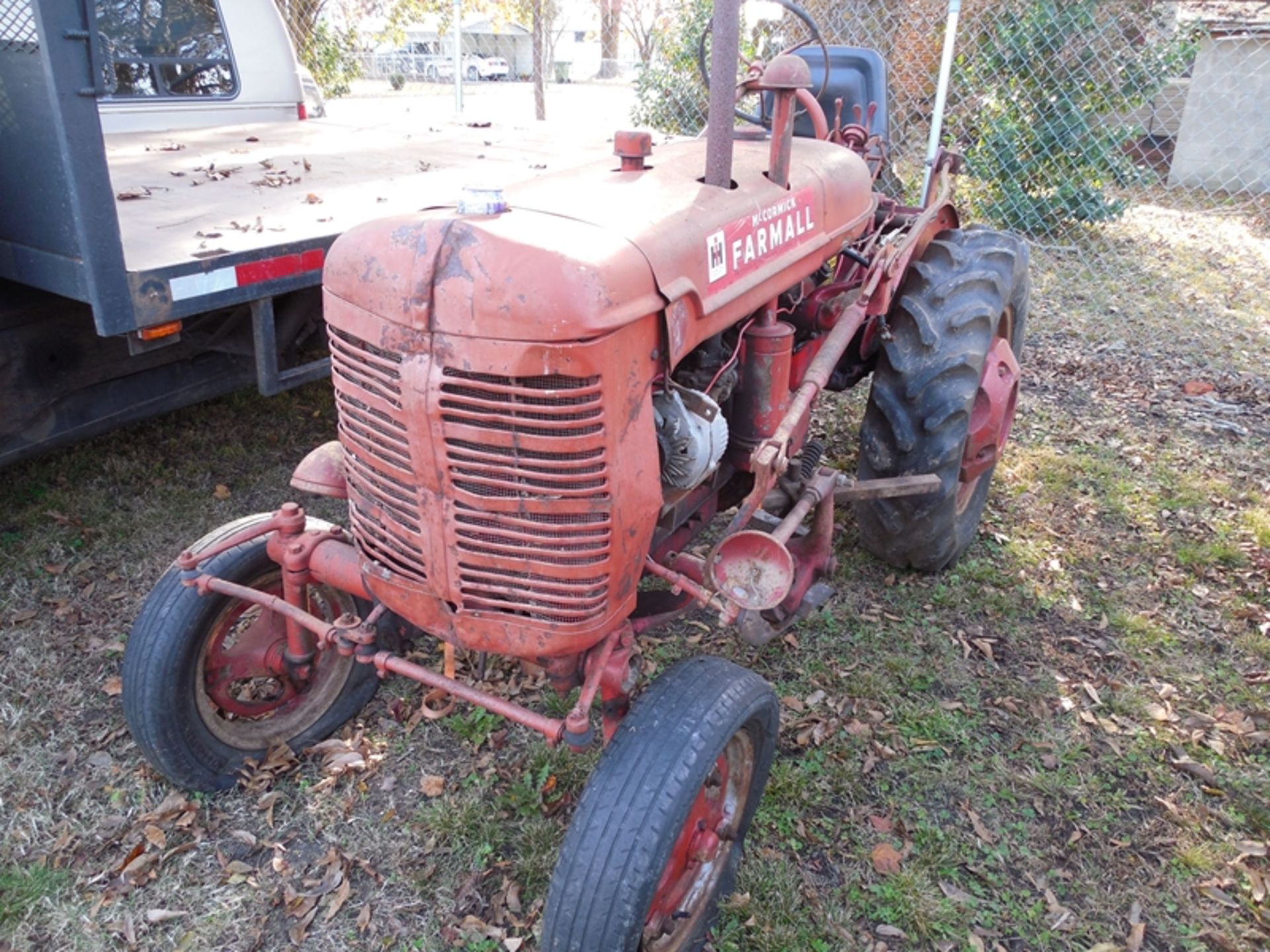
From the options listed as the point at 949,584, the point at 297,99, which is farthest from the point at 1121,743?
the point at 297,99

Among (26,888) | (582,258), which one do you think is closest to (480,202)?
(582,258)

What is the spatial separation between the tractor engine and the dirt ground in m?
0.87

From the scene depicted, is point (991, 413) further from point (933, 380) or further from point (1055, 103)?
point (1055, 103)

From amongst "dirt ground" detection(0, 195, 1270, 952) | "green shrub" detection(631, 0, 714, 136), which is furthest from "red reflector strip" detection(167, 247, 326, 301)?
"green shrub" detection(631, 0, 714, 136)

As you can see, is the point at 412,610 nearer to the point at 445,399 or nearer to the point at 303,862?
the point at 445,399

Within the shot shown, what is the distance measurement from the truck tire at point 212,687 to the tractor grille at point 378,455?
0.48m

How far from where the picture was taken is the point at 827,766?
280 centimetres

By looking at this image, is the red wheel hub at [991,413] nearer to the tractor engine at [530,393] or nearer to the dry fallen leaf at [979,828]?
the dry fallen leaf at [979,828]

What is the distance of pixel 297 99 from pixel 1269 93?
35.2 feet

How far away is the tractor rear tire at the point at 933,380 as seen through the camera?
3.05 meters

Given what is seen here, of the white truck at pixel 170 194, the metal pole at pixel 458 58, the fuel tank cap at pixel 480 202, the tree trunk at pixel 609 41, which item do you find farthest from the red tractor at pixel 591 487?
the tree trunk at pixel 609 41

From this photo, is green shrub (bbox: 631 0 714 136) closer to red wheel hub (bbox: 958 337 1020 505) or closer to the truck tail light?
red wheel hub (bbox: 958 337 1020 505)

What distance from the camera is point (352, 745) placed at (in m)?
2.81

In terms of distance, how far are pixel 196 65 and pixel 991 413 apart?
3895 mm
